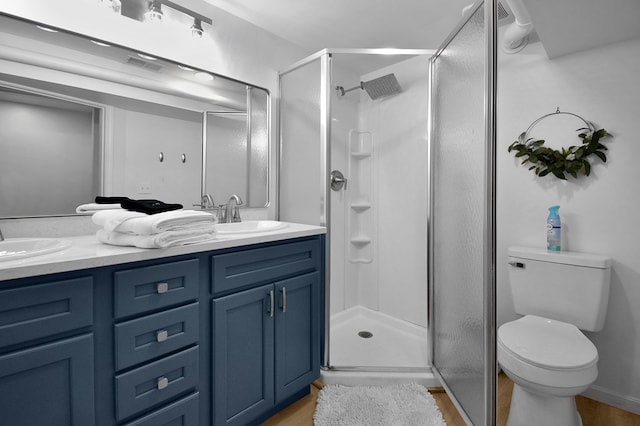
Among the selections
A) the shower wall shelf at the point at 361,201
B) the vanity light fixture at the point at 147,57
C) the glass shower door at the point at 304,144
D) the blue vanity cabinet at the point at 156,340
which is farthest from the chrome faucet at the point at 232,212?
the shower wall shelf at the point at 361,201

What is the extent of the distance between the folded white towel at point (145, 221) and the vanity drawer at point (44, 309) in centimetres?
21

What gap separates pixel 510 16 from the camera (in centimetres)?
195

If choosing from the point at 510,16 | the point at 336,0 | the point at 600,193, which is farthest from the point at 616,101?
the point at 336,0

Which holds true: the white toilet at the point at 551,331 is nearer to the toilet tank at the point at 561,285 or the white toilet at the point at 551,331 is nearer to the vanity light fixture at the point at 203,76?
the toilet tank at the point at 561,285

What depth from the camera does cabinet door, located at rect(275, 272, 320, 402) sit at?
5.09ft

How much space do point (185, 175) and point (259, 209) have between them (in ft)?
1.77

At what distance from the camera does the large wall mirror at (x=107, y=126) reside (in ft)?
4.25

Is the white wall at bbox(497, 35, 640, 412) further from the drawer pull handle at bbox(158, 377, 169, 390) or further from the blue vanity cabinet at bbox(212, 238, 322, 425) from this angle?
the drawer pull handle at bbox(158, 377, 169, 390)

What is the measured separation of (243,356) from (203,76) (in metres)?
1.55

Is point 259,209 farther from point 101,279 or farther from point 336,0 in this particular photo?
point 336,0

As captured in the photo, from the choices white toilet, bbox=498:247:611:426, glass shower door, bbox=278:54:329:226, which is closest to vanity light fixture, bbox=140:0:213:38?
glass shower door, bbox=278:54:329:226

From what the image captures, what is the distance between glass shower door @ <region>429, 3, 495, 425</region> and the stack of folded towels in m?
1.14

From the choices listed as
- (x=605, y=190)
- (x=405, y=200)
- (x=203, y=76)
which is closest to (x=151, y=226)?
(x=203, y=76)

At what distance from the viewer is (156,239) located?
3.58 feet
